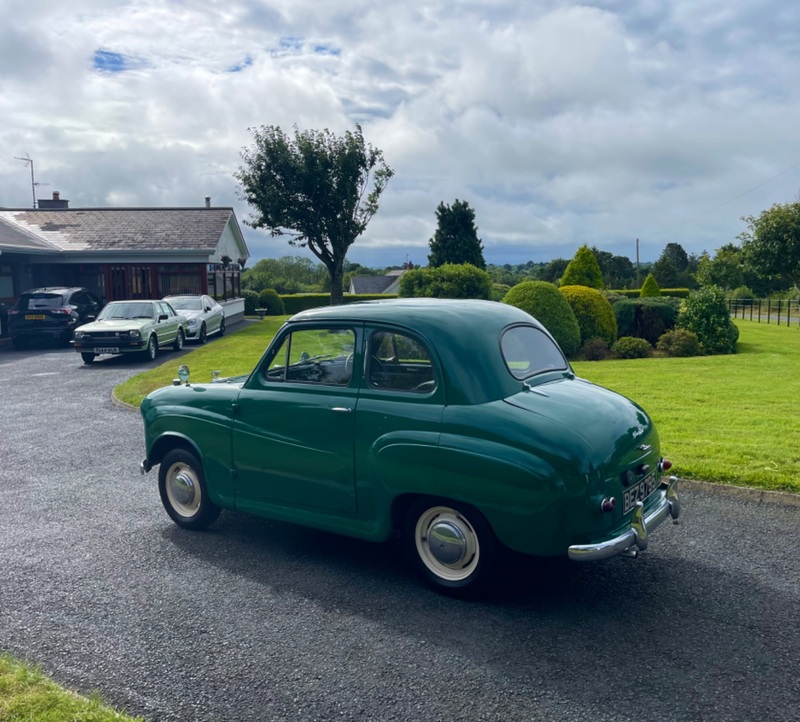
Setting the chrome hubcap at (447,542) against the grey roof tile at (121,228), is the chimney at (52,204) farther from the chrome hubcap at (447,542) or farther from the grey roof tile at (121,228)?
the chrome hubcap at (447,542)

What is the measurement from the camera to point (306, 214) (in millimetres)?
34438

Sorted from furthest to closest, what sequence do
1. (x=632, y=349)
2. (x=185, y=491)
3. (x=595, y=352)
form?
(x=632, y=349)
(x=595, y=352)
(x=185, y=491)

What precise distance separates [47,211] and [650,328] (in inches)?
1184

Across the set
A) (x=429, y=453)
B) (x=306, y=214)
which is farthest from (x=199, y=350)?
(x=429, y=453)

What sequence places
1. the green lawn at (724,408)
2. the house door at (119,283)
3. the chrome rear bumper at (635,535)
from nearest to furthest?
1. the chrome rear bumper at (635,535)
2. the green lawn at (724,408)
3. the house door at (119,283)

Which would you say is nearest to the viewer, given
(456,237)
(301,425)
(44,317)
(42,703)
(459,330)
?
(42,703)

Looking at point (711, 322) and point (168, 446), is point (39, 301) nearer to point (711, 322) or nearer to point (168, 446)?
point (168, 446)

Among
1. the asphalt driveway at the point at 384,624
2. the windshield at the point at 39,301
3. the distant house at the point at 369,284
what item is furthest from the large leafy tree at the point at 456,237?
the distant house at the point at 369,284

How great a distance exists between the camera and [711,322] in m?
17.4

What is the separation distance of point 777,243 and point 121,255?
1039 inches

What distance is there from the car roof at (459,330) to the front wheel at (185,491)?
4.92 ft

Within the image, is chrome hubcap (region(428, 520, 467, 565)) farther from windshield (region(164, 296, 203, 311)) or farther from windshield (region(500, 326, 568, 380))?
windshield (region(164, 296, 203, 311))

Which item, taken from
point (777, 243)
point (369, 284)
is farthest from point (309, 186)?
point (369, 284)

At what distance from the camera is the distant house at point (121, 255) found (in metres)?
29.9
